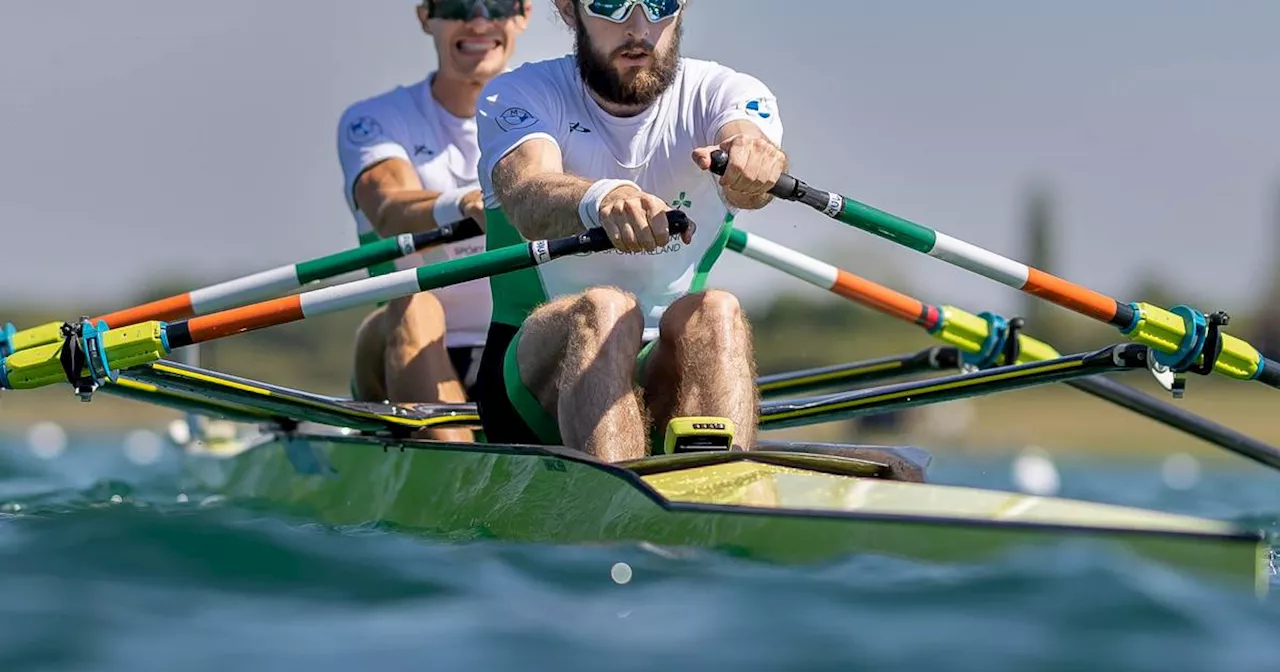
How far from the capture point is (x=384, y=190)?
26.2 ft

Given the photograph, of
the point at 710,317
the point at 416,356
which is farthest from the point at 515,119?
the point at 416,356

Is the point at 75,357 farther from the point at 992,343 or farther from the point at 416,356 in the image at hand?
the point at 992,343

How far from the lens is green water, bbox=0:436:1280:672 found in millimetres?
3328

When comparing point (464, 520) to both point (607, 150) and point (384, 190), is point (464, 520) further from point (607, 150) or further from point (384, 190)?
point (384, 190)

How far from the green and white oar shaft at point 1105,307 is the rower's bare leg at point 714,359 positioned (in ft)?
2.34

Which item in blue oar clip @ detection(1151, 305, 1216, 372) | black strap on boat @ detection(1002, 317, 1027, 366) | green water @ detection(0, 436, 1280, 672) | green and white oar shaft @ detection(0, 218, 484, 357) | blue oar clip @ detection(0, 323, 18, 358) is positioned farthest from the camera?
black strap on boat @ detection(1002, 317, 1027, 366)

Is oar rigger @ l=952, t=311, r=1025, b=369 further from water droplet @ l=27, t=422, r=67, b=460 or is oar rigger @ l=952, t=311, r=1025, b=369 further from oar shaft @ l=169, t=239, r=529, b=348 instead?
water droplet @ l=27, t=422, r=67, b=460

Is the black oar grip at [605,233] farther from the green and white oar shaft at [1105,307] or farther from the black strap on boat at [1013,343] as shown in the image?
the black strap on boat at [1013,343]

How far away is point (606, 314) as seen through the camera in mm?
5164

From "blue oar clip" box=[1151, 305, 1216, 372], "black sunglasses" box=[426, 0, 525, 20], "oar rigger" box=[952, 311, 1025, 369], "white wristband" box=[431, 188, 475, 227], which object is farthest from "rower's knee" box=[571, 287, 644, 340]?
"black sunglasses" box=[426, 0, 525, 20]

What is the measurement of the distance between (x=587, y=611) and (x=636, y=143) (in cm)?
252

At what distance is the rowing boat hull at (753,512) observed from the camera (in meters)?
3.75

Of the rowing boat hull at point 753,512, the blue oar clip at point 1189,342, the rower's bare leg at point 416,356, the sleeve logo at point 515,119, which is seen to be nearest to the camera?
the rowing boat hull at point 753,512

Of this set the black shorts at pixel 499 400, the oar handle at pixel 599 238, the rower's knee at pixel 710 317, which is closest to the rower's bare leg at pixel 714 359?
the rower's knee at pixel 710 317
